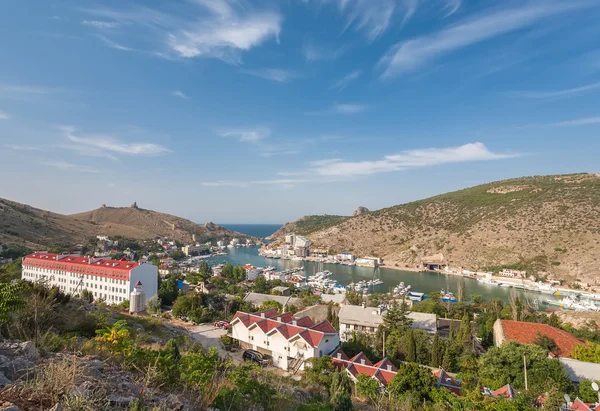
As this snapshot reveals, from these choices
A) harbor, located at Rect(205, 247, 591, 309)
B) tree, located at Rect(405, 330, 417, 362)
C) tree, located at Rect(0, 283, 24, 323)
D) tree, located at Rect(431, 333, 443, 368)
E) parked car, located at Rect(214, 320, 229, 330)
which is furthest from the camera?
harbor, located at Rect(205, 247, 591, 309)

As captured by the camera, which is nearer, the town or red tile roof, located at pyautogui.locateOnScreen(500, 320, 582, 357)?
the town

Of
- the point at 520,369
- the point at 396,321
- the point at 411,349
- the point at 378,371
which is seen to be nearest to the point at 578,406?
the point at 520,369

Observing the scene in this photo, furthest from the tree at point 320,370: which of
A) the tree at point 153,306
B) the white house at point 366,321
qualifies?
the tree at point 153,306

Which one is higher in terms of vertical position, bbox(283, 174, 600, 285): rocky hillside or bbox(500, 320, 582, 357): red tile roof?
bbox(283, 174, 600, 285): rocky hillside

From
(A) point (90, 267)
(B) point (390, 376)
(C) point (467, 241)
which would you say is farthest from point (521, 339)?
(C) point (467, 241)

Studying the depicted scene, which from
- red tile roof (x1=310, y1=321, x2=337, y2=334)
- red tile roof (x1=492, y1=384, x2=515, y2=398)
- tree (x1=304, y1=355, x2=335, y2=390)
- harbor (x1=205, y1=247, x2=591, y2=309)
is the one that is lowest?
harbor (x1=205, y1=247, x2=591, y2=309)

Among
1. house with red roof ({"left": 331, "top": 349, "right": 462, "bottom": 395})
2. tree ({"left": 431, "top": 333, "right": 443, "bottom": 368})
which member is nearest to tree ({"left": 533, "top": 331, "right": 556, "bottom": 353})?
tree ({"left": 431, "top": 333, "right": 443, "bottom": 368})

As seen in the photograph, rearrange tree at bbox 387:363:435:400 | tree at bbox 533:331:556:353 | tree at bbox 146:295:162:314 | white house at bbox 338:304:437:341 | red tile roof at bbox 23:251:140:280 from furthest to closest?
red tile roof at bbox 23:251:140:280, white house at bbox 338:304:437:341, tree at bbox 146:295:162:314, tree at bbox 533:331:556:353, tree at bbox 387:363:435:400

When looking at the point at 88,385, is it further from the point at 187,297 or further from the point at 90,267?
the point at 90,267

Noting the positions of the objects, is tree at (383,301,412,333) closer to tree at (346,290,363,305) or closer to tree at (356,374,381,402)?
tree at (356,374,381,402)
